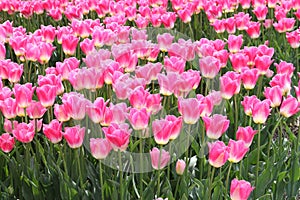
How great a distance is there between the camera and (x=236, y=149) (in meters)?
2.18

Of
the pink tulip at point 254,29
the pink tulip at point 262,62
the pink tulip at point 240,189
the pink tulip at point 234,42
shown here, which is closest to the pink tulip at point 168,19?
the pink tulip at point 254,29

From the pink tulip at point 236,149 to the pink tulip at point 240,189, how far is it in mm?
183

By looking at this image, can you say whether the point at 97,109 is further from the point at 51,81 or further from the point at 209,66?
the point at 209,66

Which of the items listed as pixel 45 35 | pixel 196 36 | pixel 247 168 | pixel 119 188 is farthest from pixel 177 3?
pixel 119 188

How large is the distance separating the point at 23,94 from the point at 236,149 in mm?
981

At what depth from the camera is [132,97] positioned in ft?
7.39

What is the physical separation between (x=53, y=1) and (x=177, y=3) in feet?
3.58

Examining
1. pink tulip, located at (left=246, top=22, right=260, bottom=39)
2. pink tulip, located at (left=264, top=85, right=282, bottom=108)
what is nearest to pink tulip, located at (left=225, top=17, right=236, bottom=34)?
pink tulip, located at (left=246, top=22, right=260, bottom=39)

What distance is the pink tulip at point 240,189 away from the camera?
6.63ft

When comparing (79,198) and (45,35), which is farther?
(45,35)

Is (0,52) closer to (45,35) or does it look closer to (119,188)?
(45,35)

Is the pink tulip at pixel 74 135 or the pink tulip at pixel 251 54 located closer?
the pink tulip at pixel 74 135

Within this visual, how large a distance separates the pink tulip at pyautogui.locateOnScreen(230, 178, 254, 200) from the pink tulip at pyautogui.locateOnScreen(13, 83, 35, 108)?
101 cm

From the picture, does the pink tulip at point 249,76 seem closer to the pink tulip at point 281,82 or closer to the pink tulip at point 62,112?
the pink tulip at point 281,82
